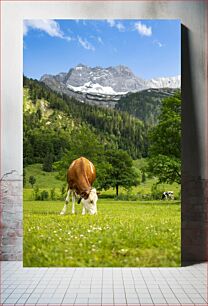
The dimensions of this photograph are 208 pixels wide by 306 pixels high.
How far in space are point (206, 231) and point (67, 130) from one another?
1.82 meters

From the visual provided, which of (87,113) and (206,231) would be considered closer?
(206,231)

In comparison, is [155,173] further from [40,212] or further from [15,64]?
[15,64]

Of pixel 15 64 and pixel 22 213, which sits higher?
pixel 15 64

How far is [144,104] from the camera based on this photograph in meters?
5.55

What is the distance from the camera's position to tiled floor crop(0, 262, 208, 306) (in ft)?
12.7

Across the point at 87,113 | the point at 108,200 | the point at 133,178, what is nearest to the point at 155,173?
the point at 133,178

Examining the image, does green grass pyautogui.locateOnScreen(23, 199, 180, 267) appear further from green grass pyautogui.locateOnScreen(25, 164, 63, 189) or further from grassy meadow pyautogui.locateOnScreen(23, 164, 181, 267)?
green grass pyautogui.locateOnScreen(25, 164, 63, 189)

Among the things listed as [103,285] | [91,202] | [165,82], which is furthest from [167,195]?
[103,285]

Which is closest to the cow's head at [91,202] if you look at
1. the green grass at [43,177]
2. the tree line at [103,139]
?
the tree line at [103,139]

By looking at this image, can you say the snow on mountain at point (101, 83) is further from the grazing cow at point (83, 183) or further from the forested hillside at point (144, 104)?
the grazing cow at point (83, 183)

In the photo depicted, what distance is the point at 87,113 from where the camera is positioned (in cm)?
557

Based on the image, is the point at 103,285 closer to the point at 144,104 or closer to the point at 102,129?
the point at 102,129

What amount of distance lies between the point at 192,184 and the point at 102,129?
1162 mm

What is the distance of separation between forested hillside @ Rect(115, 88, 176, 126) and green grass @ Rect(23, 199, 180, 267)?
0.97 m
